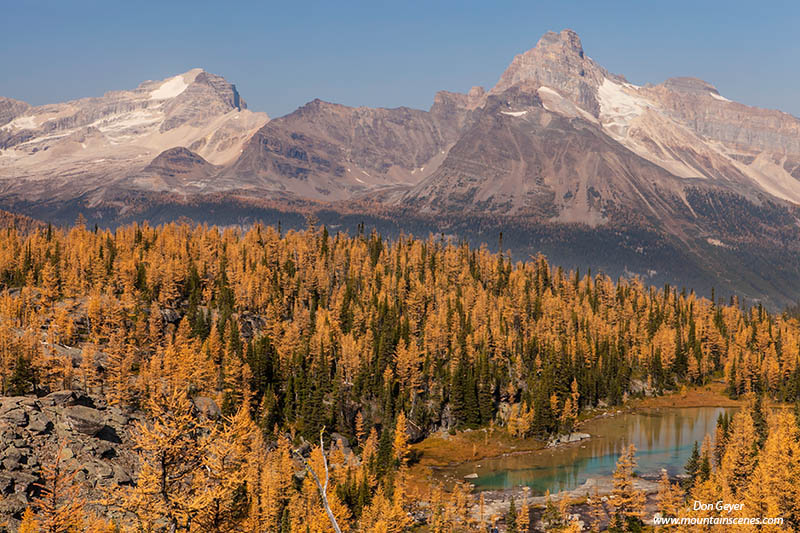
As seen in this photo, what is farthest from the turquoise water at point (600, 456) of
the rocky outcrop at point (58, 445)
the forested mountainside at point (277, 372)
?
the rocky outcrop at point (58, 445)

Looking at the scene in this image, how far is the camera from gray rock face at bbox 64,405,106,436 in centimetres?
9731

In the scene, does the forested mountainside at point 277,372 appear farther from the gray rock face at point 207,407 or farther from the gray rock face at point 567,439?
the gray rock face at point 567,439

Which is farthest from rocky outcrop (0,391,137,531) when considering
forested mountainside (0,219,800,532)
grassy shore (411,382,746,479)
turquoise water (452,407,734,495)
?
turquoise water (452,407,734,495)

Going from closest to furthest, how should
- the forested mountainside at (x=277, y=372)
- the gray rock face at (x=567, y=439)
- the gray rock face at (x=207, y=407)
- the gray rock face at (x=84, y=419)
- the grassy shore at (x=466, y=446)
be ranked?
the gray rock face at (x=84, y=419)
the forested mountainside at (x=277, y=372)
the gray rock face at (x=207, y=407)
the grassy shore at (x=466, y=446)
the gray rock face at (x=567, y=439)

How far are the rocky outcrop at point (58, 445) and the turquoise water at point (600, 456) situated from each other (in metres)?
66.3

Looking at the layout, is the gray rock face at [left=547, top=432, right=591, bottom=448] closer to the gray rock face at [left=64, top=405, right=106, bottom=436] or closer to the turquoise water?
the turquoise water

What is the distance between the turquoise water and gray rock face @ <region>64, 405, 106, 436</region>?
68682 millimetres

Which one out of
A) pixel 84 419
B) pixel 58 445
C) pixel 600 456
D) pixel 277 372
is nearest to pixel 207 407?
pixel 84 419

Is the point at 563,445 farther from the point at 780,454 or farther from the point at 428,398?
the point at 780,454

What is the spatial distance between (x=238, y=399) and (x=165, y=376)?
19887 mm

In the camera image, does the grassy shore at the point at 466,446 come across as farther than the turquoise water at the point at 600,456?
Yes

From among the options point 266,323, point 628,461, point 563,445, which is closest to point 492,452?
point 563,445

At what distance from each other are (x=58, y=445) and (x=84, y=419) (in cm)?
964

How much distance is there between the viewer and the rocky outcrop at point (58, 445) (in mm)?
77375
